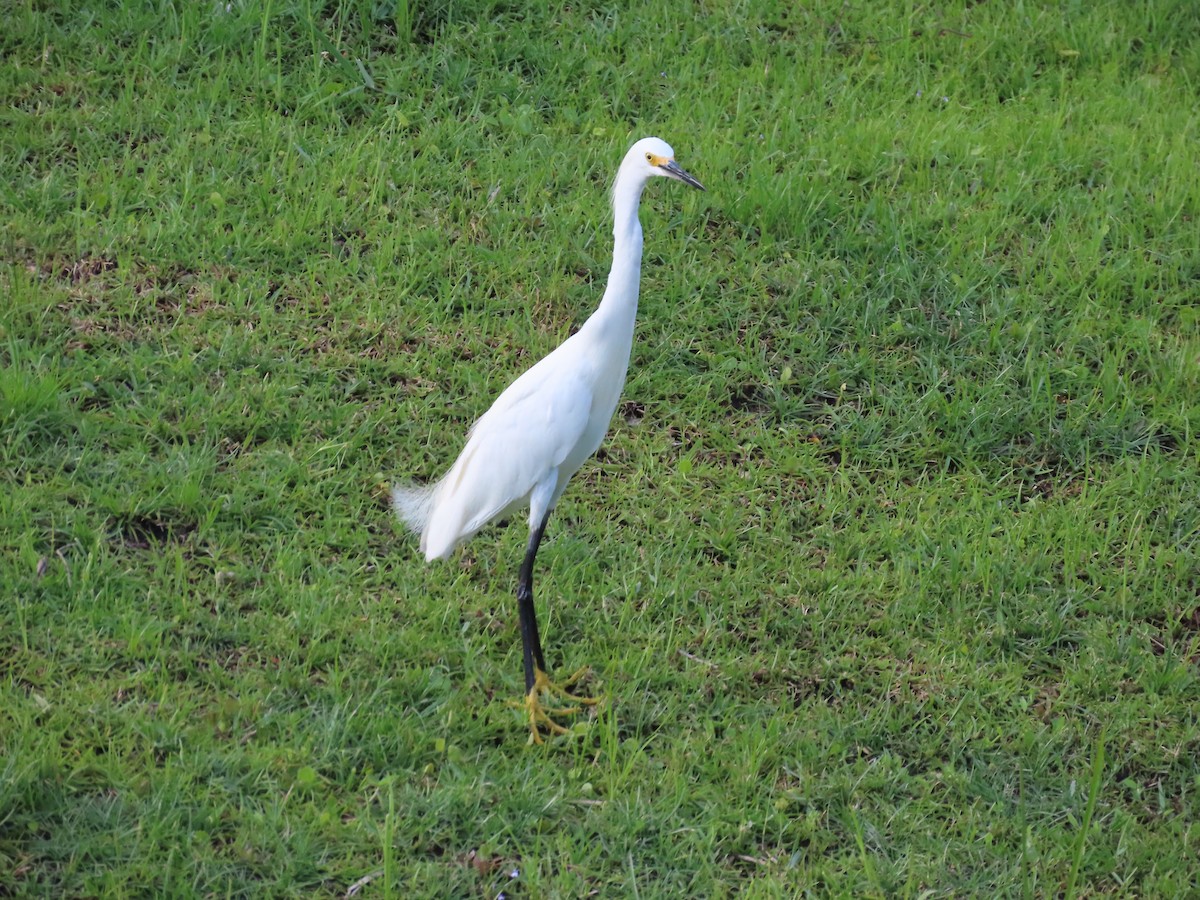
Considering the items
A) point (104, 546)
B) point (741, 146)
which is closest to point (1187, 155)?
point (741, 146)

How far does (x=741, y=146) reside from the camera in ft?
18.5

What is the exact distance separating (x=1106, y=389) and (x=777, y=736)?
2078 mm

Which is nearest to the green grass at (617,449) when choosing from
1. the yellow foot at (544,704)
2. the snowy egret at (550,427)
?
the yellow foot at (544,704)

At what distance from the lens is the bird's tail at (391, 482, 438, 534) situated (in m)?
4.09

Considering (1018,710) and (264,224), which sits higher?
(264,224)

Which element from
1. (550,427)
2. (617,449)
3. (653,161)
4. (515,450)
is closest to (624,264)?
(653,161)

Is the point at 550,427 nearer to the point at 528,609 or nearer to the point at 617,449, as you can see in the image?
the point at 528,609

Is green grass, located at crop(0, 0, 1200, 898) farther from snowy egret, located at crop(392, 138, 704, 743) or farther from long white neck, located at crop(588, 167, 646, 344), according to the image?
long white neck, located at crop(588, 167, 646, 344)

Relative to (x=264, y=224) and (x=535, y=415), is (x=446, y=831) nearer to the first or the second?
A: (x=535, y=415)

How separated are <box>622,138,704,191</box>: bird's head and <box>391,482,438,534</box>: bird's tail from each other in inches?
47.2

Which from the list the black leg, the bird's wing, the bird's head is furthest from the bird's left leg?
the bird's head

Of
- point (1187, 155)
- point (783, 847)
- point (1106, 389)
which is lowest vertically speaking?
point (783, 847)

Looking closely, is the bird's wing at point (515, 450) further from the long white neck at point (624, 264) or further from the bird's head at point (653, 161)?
the bird's head at point (653, 161)

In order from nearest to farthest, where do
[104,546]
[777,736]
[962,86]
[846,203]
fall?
[777,736], [104,546], [846,203], [962,86]
